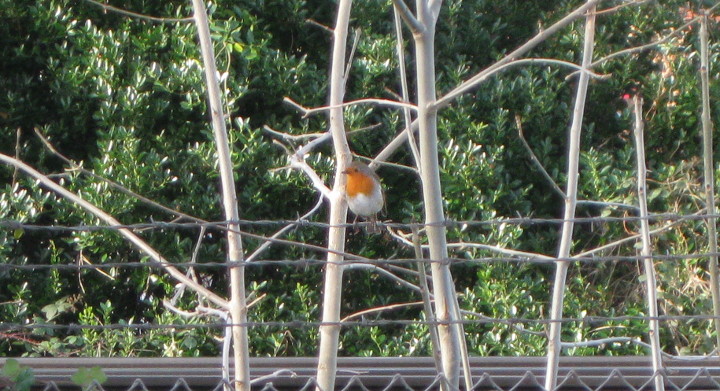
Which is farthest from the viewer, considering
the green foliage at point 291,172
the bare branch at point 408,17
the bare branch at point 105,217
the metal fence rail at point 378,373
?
the green foliage at point 291,172

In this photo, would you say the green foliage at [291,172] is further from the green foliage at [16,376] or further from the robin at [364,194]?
the green foliage at [16,376]

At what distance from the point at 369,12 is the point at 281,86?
77cm

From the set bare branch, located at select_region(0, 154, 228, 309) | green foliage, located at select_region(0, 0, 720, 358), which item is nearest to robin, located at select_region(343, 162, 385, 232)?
green foliage, located at select_region(0, 0, 720, 358)

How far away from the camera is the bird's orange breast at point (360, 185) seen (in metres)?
4.62

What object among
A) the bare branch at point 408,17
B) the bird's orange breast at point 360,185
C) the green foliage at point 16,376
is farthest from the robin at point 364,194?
the green foliage at point 16,376

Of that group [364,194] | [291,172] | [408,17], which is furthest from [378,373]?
[291,172]

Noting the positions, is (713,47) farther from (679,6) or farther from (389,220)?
(389,220)

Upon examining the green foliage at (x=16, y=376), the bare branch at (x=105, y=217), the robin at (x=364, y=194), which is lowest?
the green foliage at (x=16, y=376)

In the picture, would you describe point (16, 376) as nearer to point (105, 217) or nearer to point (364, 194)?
point (105, 217)

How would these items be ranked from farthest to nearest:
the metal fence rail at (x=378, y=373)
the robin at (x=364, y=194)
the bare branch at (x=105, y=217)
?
the robin at (x=364, y=194), the metal fence rail at (x=378, y=373), the bare branch at (x=105, y=217)

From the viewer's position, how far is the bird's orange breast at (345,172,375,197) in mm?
4617

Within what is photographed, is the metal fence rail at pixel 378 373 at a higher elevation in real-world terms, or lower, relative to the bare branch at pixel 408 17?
lower

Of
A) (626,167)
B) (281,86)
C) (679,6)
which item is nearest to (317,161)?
(281,86)

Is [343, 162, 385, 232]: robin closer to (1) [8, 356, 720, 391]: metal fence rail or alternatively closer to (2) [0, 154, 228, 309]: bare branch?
(1) [8, 356, 720, 391]: metal fence rail
